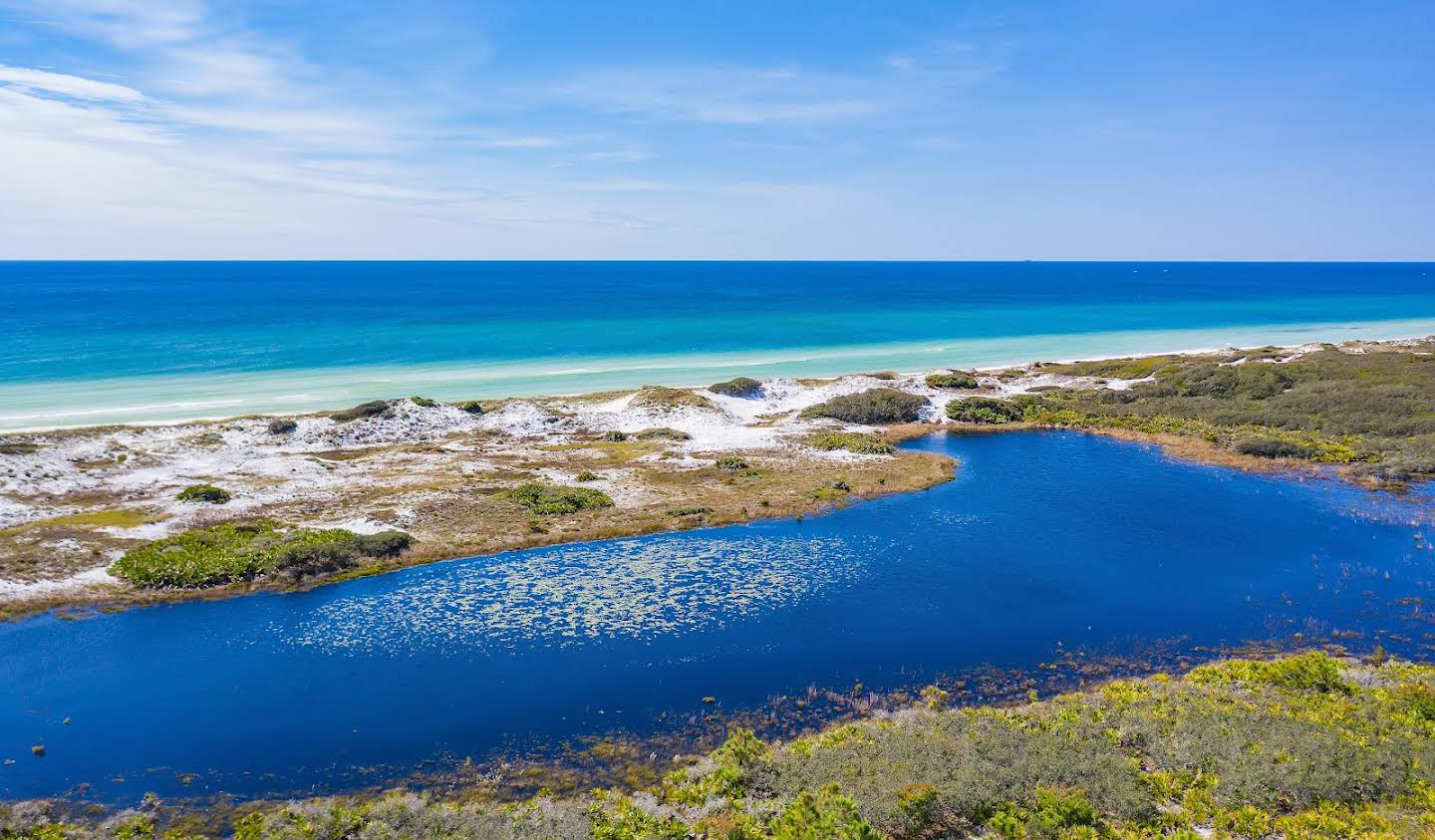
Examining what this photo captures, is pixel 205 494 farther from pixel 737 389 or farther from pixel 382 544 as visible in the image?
pixel 737 389

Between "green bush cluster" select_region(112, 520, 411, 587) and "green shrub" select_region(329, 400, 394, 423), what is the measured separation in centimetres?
2627

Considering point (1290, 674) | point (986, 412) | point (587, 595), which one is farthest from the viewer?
point (986, 412)

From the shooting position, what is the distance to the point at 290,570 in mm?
40406

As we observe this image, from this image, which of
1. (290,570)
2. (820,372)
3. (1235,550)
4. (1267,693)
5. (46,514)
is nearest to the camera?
(1267,693)

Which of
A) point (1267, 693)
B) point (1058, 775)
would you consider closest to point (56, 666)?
point (1058, 775)

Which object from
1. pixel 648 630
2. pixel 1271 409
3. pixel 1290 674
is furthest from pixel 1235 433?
pixel 648 630

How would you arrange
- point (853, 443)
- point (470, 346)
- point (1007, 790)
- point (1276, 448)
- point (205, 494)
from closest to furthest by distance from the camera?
point (1007, 790) < point (205, 494) < point (1276, 448) < point (853, 443) < point (470, 346)

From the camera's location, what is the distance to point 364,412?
236 ft

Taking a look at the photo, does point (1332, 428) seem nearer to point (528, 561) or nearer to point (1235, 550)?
point (1235, 550)

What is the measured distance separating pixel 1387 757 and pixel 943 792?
1302cm

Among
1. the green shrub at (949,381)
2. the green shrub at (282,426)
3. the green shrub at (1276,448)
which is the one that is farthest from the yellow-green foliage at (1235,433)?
the green shrub at (282,426)

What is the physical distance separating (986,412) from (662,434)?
111 feet

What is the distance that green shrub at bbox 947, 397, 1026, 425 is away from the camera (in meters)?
77.9

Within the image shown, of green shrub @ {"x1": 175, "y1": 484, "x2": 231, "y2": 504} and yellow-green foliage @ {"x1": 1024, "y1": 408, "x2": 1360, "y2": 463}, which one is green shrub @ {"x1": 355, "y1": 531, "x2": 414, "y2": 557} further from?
yellow-green foliage @ {"x1": 1024, "y1": 408, "x2": 1360, "y2": 463}
